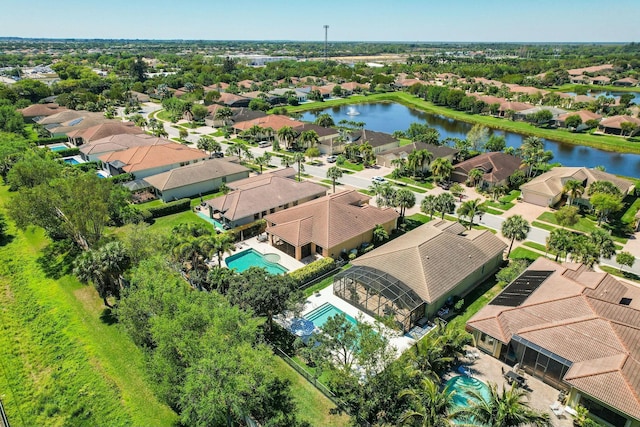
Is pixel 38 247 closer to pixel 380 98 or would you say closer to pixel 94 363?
pixel 94 363

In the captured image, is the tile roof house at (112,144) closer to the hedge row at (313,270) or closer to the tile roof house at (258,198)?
the tile roof house at (258,198)

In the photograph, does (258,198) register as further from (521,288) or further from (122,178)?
(521,288)

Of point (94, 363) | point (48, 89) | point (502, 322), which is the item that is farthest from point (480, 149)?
point (48, 89)

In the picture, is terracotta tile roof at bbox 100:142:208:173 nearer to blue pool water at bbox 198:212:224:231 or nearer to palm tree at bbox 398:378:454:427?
blue pool water at bbox 198:212:224:231

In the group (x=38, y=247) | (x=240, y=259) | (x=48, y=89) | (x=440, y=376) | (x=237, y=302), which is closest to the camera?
→ (x=440, y=376)

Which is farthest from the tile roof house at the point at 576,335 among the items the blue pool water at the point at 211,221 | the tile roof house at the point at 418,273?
the blue pool water at the point at 211,221

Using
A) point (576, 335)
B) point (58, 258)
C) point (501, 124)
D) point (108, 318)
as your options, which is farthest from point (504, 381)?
point (501, 124)
